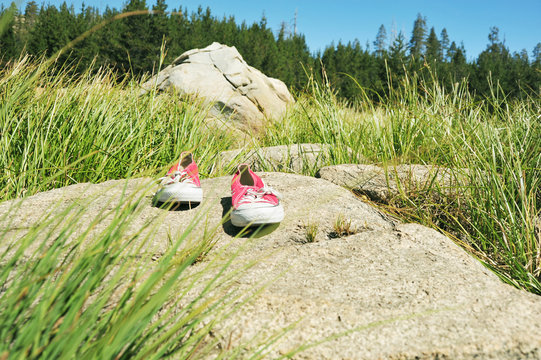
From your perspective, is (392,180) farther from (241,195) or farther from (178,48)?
(178,48)

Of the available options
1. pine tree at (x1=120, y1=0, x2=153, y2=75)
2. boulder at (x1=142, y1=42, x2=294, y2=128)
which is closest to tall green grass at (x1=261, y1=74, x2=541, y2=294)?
boulder at (x1=142, y1=42, x2=294, y2=128)

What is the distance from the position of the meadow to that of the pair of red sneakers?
18cm

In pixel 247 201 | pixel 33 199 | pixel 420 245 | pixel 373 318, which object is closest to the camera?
pixel 373 318

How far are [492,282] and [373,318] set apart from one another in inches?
21.2

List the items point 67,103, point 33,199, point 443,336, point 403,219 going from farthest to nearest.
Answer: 1. point 67,103
2. point 403,219
3. point 33,199
4. point 443,336

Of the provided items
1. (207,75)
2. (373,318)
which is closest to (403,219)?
(373,318)

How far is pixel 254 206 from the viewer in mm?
1779

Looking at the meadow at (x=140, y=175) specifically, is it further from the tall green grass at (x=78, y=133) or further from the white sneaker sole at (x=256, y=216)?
the white sneaker sole at (x=256, y=216)

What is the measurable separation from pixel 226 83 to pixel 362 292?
6578 millimetres

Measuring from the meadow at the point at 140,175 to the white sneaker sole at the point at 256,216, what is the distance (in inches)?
9.2

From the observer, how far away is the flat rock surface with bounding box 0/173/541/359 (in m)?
1.09

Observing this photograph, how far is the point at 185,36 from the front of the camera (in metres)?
25.2

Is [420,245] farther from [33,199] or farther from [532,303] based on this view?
[33,199]

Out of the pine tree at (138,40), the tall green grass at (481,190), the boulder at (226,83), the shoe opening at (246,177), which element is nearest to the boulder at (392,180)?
the tall green grass at (481,190)
